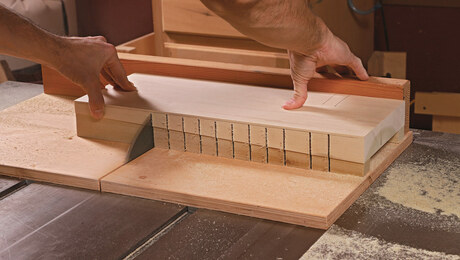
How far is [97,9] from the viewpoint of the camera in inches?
173

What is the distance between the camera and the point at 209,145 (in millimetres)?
1857

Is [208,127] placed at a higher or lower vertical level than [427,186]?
higher

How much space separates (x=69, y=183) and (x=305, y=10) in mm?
771

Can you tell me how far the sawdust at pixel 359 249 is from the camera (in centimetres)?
136

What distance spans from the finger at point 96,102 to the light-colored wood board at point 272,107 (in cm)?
3

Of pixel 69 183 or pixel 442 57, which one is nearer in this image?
pixel 69 183

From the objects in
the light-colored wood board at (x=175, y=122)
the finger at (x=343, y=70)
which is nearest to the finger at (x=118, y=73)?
the light-colored wood board at (x=175, y=122)

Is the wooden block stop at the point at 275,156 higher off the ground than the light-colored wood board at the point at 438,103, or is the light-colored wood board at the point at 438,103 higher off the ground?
the wooden block stop at the point at 275,156

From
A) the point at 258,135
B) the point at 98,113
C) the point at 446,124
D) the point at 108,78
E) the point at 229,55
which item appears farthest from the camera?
the point at 446,124

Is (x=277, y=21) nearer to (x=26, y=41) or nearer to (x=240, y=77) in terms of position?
(x=240, y=77)

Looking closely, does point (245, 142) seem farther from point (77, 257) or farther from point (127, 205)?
point (77, 257)

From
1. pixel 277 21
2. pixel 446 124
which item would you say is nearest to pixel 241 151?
pixel 277 21

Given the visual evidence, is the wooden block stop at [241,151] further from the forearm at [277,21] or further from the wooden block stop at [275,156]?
the forearm at [277,21]

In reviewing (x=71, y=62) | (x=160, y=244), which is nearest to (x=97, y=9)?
(x=71, y=62)
